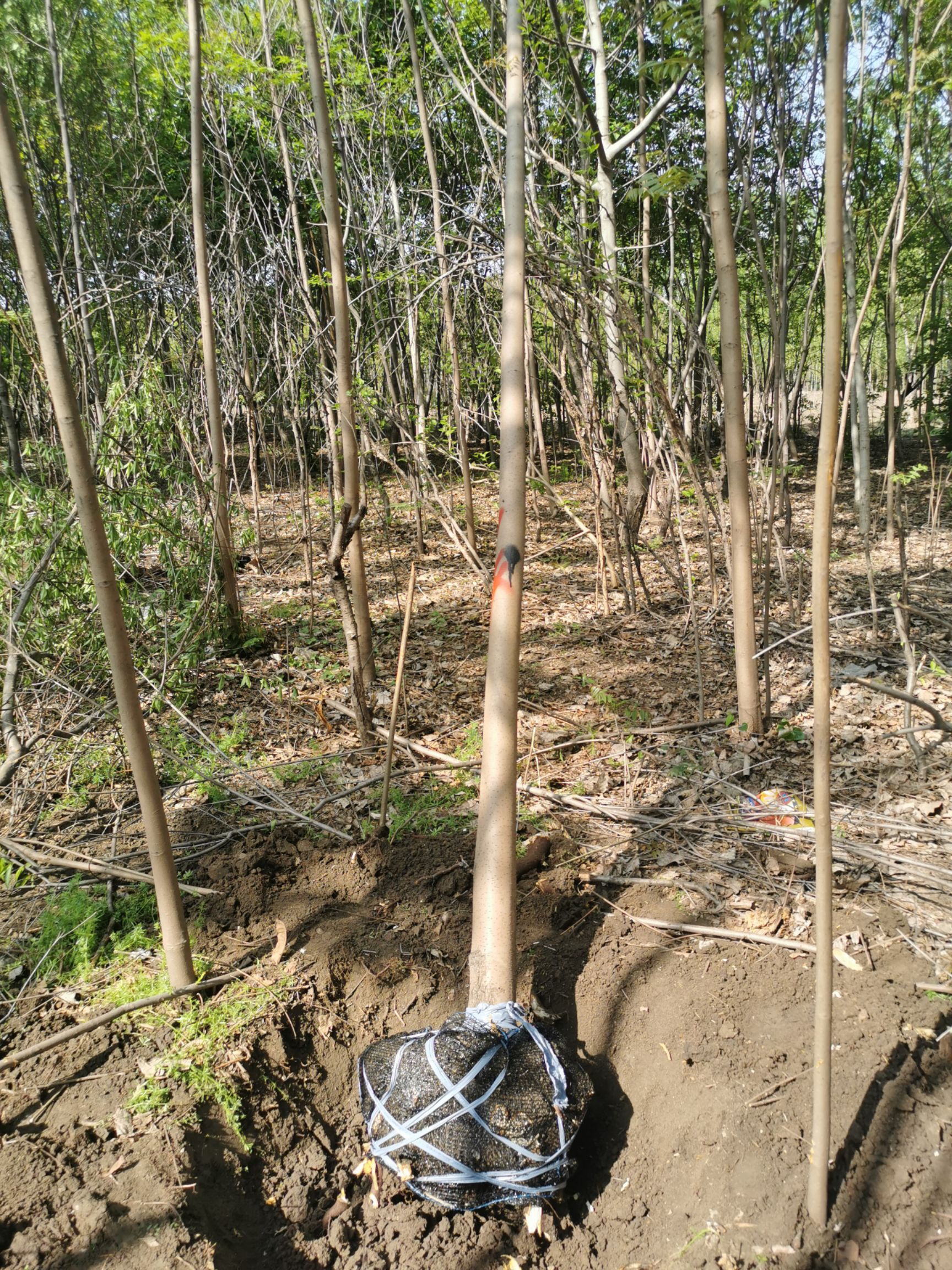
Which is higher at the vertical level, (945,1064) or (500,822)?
(500,822)

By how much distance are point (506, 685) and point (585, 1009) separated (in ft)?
3.83

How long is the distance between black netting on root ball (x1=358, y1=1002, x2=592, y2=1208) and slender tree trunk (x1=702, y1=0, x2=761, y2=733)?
2085mm

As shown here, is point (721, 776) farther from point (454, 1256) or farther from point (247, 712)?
point (247, 712)

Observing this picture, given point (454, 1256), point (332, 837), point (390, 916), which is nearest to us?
point (454, 1256)

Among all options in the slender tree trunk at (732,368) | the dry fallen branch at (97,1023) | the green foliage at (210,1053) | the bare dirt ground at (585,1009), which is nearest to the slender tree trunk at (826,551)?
the bare dirt ground at (585,1009)

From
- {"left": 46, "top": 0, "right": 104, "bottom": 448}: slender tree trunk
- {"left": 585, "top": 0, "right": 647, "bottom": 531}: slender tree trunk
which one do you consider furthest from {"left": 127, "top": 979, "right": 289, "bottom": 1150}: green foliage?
{"left": 46, "top": 0, "right": 104, "bottom": 448}: slender tree trunk

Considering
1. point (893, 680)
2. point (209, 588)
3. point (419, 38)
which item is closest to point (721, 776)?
point (893, 680)

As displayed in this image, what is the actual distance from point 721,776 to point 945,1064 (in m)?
1.52

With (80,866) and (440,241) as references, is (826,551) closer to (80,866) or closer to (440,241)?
(80,866)

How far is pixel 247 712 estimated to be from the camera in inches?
182

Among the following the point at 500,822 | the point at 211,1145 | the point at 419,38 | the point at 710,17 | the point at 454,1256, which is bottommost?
the point at 454,1256

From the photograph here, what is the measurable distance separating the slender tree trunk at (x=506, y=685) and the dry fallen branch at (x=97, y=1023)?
0.89m

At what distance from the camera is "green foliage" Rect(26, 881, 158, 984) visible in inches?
102

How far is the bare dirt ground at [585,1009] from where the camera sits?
76.1 inches
